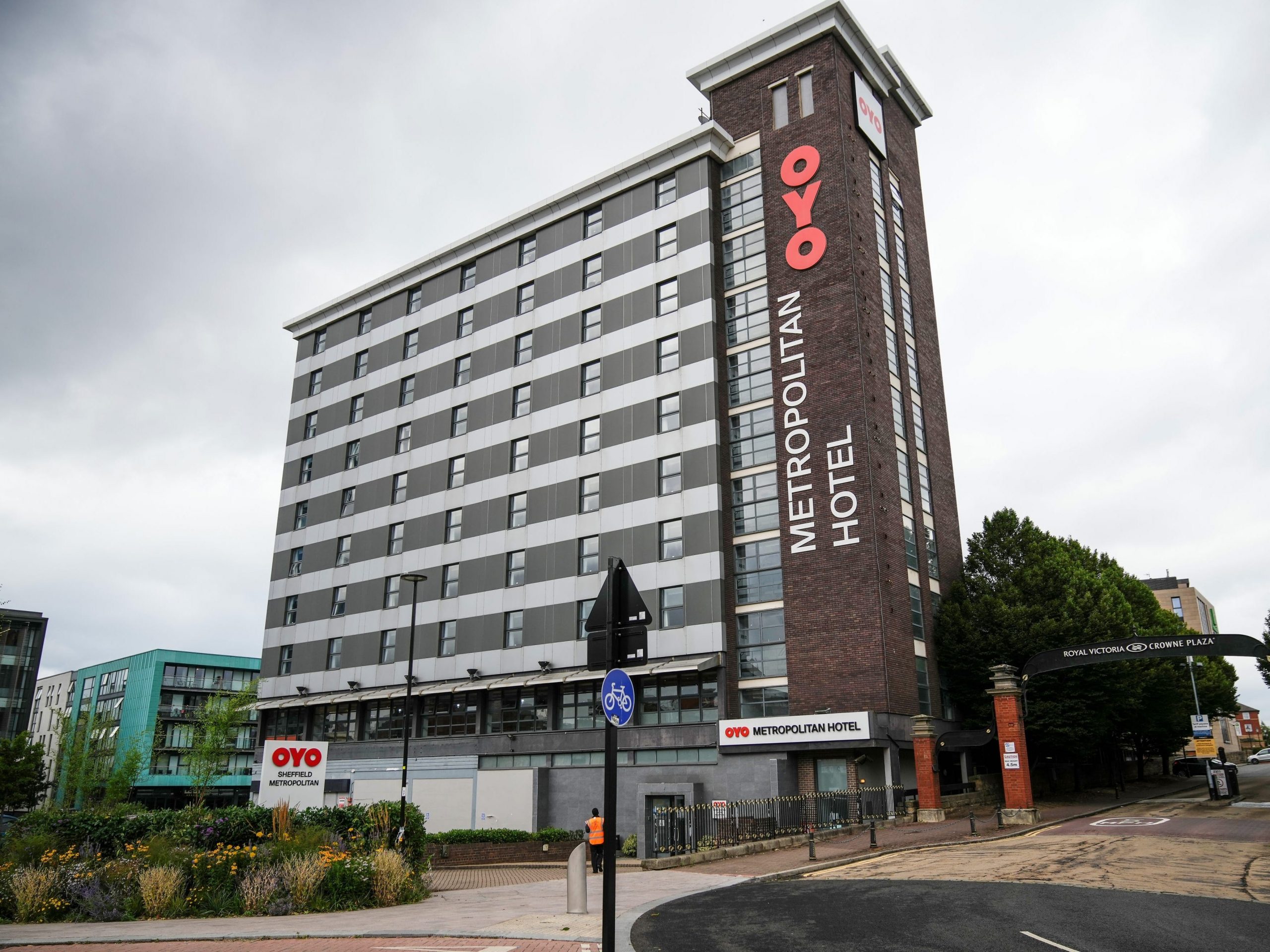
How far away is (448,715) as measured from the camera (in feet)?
154

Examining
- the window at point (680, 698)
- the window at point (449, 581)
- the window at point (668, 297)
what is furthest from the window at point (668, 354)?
the window at point (449, 581)

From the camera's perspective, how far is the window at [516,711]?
43.6m

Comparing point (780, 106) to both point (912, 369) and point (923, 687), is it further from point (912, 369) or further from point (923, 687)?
point (923, 687)

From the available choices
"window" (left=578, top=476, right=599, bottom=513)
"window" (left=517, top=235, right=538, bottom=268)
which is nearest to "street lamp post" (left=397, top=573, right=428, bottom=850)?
"window" (left=578, top=476, right=599, bottom=513)

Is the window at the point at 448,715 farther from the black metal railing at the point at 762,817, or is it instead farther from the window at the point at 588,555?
the black metal railing at the point at 762,817

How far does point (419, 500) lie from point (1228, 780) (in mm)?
41631

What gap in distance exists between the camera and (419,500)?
51562mm

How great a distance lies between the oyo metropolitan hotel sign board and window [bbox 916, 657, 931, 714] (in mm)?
25219

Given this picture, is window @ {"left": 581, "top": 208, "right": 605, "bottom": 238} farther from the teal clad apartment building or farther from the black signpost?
the teal clad apartment building

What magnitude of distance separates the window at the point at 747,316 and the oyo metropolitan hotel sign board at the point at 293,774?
27.3 m

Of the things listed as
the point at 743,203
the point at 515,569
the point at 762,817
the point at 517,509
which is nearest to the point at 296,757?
the point at 762,817

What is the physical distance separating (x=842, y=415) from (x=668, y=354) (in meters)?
9.18

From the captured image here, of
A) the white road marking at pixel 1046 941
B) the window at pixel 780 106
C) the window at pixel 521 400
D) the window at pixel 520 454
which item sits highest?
the window at pixel 780 106

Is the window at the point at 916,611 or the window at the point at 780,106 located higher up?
the window at the point at 780,106
